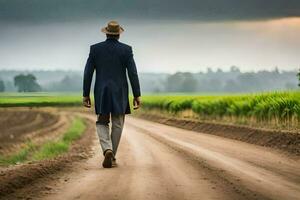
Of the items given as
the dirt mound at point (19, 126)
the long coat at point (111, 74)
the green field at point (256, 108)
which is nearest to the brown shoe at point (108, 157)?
the long coat at point (111, 74)

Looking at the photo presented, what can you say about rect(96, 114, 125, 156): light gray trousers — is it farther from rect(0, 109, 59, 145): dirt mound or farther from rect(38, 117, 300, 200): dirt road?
rect(0, 109, 59, 145): dirt mound

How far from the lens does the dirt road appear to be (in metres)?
8.61

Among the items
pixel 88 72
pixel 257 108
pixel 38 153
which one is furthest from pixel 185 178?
pixel 257 108

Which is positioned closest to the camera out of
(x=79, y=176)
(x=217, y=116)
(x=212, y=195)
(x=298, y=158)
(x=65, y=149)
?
(x=212, y=195)

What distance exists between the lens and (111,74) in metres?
12.4

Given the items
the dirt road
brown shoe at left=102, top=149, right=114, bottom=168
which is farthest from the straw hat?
the dirt road

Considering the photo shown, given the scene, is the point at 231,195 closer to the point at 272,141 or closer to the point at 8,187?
the point at 8,187

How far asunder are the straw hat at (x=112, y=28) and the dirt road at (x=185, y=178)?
2.47m

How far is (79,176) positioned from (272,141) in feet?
35.1

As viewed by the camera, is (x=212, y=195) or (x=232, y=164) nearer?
(x=212, y=195)

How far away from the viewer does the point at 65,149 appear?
2198 cm

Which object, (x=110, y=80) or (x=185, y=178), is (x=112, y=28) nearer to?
(x=110, y=80)

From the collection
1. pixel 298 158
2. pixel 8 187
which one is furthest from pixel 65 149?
pixel 8 187

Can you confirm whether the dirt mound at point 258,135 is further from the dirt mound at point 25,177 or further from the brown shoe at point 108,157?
the dirt mound at point 25,177
